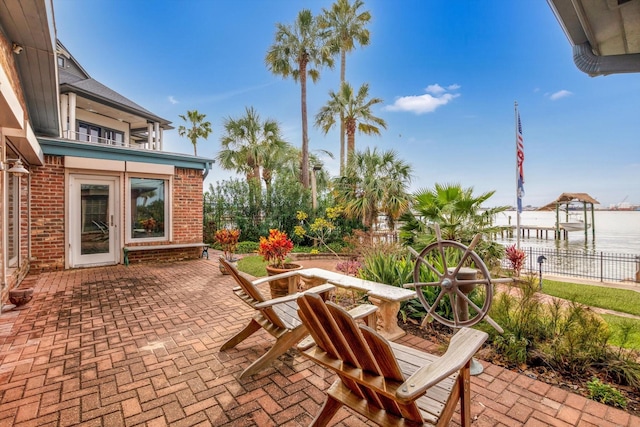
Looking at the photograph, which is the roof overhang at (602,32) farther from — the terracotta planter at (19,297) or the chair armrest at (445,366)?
the terracotta planter at (19,297)

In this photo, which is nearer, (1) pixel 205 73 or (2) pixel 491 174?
(1) pixel 205 73

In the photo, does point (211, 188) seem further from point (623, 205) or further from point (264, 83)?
point (623, 205)

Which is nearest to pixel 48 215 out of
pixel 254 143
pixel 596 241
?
pixel 254 143

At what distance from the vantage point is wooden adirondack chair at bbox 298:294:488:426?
1.35 metres

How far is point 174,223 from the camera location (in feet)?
27.8

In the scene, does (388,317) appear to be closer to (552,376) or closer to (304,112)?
(552,376)

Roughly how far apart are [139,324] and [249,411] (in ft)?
7.97

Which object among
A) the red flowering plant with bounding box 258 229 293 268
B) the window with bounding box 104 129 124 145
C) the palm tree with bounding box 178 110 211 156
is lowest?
the red flowering plant with bounding box 258 229 293 268

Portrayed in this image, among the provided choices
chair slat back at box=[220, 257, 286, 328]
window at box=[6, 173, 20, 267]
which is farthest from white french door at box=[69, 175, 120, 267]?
chair slat back at box=[220, 257, 286, 328]

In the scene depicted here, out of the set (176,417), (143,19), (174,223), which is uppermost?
(143,19)

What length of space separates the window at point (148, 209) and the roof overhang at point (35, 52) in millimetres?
2289

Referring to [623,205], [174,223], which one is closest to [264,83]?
[174,223]

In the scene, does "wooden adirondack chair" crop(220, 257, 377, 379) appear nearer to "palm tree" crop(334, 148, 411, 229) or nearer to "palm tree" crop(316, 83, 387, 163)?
"palm tree" crop(334, 148, 411, 229)

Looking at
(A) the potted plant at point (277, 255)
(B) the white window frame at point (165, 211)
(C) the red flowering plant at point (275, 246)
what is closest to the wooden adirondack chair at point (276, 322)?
(A) the potted plant at point (277, 255)
